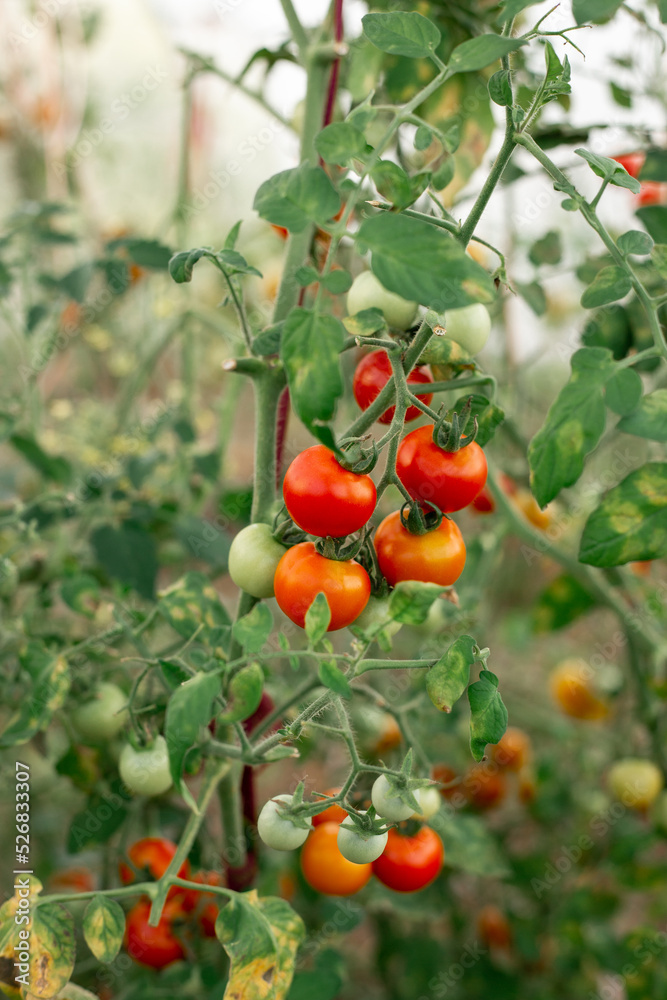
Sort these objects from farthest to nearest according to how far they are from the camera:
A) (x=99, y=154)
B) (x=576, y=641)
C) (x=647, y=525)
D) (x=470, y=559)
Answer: (x=576, y=641) < (x=99, y=154) < (x=470, y=559) < (x=647, y=525)

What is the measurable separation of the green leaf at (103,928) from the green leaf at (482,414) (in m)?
0.34

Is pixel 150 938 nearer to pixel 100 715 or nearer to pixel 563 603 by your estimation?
pixel 100 715

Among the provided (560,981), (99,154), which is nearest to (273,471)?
(560,981)

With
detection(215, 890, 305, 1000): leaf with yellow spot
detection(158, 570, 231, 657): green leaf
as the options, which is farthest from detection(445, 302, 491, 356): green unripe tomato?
detection(215, 890, 305, 1000): leaf with yellow spot

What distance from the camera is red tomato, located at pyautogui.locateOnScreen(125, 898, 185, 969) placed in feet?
2.00

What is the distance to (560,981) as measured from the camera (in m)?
1.08

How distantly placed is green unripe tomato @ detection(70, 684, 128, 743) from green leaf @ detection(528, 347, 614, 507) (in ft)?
1.35

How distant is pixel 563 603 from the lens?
1018mm

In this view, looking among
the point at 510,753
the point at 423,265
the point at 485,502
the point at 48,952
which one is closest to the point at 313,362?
the point at 423,265

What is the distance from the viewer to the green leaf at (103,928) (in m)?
0.42

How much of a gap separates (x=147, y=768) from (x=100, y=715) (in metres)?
0.13

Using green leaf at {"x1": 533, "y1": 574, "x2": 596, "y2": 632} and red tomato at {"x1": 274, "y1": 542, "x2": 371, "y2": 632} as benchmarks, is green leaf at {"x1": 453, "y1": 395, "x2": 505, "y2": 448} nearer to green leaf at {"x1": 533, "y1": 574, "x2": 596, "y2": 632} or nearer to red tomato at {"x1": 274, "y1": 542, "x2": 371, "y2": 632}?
red tomato at {"x1": 274, "y1": 542, "x2": 371, "y2": 632}

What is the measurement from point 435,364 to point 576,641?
5.95ft

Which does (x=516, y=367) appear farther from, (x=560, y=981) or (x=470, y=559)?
(x=560, y=981)
